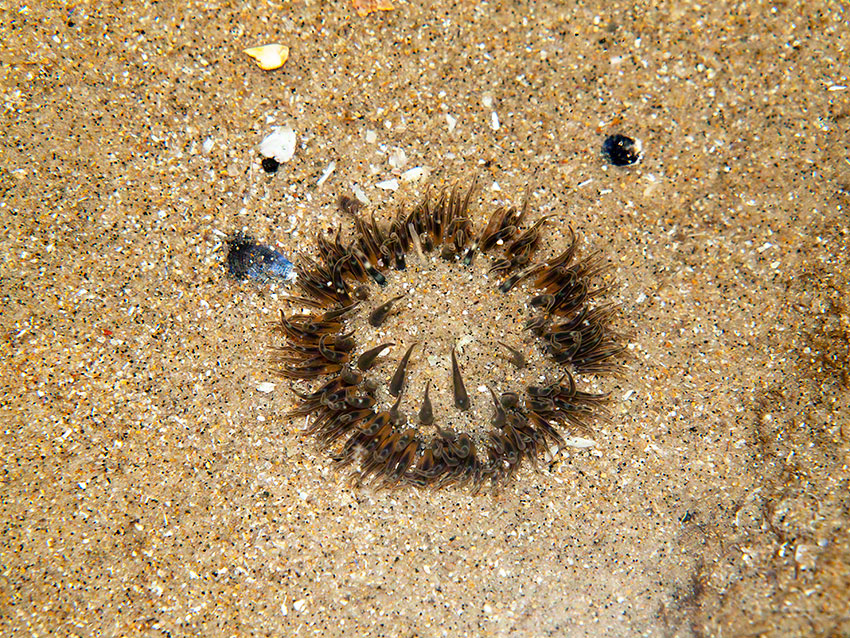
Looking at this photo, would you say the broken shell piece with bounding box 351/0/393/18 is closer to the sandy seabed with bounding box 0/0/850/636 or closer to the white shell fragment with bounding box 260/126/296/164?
the sandy seabed with bounding box 0/0/850/636

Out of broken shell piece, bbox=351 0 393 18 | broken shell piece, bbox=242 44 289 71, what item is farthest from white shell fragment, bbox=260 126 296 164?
broken shell piece, bbox=351 0 393 18

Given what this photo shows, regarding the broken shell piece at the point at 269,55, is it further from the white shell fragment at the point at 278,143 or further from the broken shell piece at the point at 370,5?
the broken shell piece at the point at 370,5

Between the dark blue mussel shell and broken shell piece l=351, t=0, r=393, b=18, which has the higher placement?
broken shell piece l=351, t=0, r=393, b=18

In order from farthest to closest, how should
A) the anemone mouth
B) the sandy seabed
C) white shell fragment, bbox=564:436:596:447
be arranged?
white shell fragment, bbox=564:436:596:447 → the anemone mouth → the sandy seabed

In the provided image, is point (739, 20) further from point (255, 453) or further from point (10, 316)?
point (10, 316)

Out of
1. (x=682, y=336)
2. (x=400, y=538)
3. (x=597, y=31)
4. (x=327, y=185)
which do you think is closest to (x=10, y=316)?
(x=327, y=185)

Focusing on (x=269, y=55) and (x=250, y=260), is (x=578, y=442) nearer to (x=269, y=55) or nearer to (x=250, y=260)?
(x=250, y=260)

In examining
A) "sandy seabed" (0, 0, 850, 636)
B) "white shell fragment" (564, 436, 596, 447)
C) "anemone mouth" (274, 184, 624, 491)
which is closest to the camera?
"sandy seabed" (0, 0, 850, 636)
